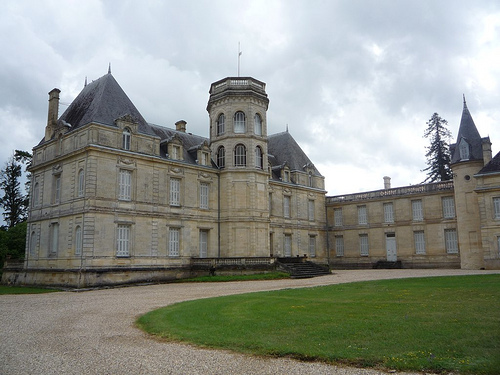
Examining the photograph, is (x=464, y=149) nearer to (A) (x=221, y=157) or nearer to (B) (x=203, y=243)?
(A) (x=221, y=157)

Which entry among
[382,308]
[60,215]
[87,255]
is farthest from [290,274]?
[382,308]

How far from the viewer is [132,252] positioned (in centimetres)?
2391

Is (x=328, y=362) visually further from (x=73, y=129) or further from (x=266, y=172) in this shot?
(x=266, y=172)

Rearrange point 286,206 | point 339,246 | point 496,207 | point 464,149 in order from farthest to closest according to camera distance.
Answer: point 339,246 < point 286,206 < point 464,149 < point 496,207

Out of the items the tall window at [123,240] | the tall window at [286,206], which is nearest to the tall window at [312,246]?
the tall window at [286,206]

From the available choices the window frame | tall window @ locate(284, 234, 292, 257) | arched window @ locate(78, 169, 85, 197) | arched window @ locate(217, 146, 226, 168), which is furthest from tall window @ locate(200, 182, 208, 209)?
tall window @ locate(284, 234, 292, 257)

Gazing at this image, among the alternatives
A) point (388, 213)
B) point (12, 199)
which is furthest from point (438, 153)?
point (12, 199)

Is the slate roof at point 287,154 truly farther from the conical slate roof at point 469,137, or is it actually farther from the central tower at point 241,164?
the conical slate roof at point 469,137

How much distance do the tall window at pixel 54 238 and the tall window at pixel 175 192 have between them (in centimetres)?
651

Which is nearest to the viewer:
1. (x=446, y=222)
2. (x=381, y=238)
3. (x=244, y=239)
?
(x=244, y=239)

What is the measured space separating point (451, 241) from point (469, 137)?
757 centimetres

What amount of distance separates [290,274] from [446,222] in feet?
48.2

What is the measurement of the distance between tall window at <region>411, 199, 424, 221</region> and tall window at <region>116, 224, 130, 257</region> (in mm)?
21744

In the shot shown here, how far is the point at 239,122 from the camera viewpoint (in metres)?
29.4
